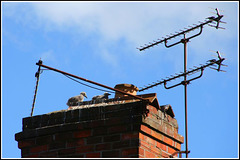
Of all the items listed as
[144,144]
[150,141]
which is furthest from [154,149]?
[144,144]

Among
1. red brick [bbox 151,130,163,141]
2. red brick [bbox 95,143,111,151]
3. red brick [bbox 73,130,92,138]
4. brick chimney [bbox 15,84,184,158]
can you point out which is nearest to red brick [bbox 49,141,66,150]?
brick chimney [bbox 15,84,184,158]

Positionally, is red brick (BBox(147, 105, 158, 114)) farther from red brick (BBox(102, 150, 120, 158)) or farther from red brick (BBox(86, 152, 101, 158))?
red brick (BBox(86, 152, 101, 158))

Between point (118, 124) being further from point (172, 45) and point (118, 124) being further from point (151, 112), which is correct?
point (172, 45)

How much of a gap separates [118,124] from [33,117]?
3.58 ft

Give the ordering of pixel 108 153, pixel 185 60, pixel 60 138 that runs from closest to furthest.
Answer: pixel 108 153
pixel 60 138
pixel 185 60

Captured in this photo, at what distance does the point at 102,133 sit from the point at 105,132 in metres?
0.03

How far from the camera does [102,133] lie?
4.55 meters

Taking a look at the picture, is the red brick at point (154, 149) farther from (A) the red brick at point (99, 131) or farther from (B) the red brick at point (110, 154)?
(A) the red brick at point (99, 131)

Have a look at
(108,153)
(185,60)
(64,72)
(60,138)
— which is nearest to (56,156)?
(60,138)

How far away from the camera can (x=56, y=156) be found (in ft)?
15.1

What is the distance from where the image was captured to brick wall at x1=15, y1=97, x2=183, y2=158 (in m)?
4.43

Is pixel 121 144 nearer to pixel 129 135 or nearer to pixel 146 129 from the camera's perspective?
pixel 129 135

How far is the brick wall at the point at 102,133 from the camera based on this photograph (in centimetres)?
443

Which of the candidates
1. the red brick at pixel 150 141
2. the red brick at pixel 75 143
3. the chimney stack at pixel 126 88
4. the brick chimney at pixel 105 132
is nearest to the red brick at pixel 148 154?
the brick chimney at pixel 105 132
